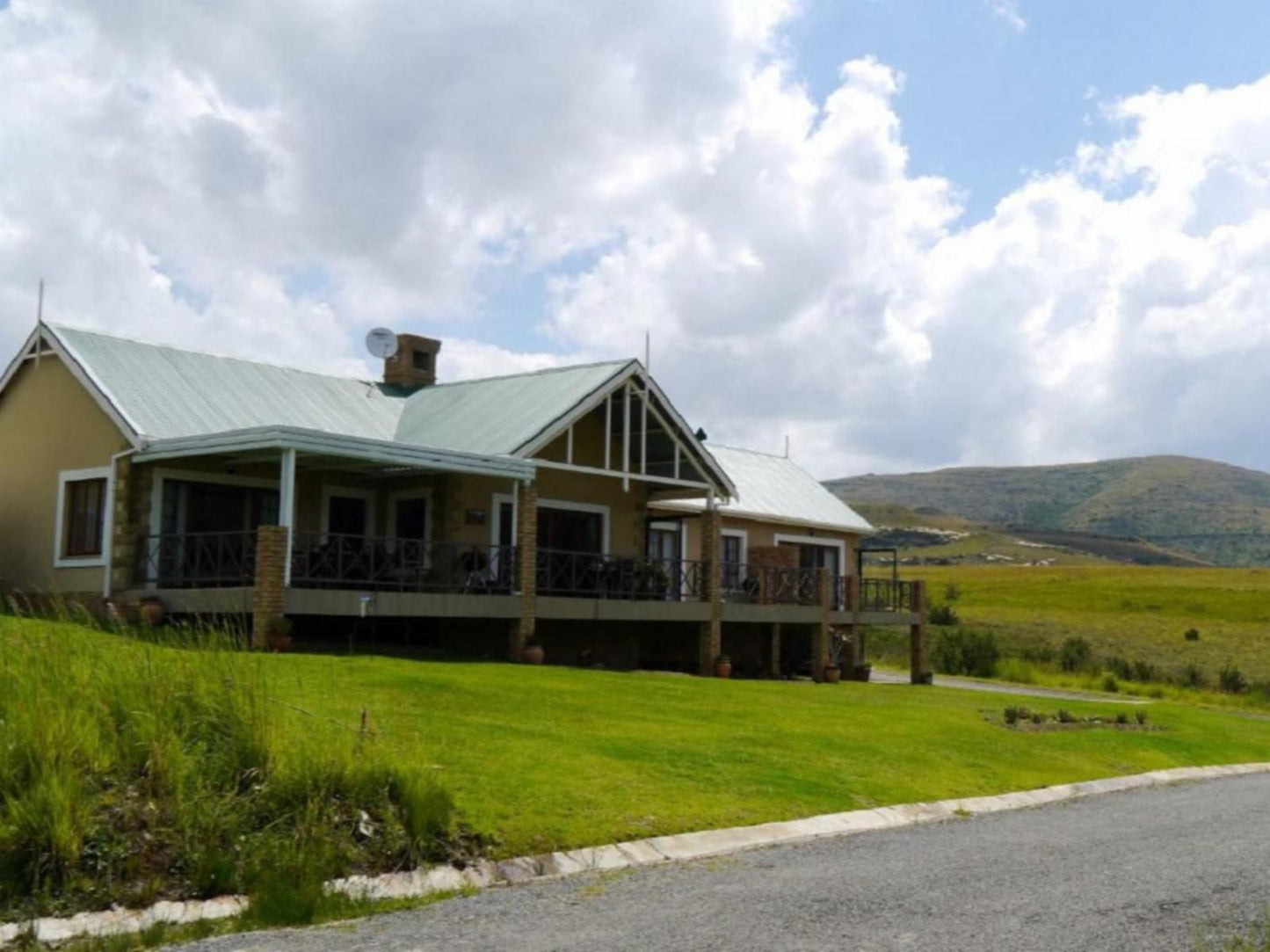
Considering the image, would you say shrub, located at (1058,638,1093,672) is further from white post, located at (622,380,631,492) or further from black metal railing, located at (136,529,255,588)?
black metal railing, located at (136,529,255,588)

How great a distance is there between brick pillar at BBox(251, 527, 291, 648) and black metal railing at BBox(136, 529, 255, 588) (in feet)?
5.53

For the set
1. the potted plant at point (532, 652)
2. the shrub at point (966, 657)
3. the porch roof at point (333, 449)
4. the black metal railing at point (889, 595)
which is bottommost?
the shrub at point (966, 657)

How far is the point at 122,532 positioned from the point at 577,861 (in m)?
15.5

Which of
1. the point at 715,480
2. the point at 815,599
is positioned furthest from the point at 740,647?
the point at 715,480

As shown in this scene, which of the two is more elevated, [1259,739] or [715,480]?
[715,480]

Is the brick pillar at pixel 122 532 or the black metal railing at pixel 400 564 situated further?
the brick pillar at pixel 122 532

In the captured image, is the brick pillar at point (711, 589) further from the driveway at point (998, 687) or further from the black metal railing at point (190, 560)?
the black metal railing at point (190, 560)

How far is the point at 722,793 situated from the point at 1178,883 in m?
4.30

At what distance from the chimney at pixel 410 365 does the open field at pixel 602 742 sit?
1053 centimetres

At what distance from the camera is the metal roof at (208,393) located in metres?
24.3

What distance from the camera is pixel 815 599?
33.1 metres

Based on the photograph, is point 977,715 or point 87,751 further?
point 977,715

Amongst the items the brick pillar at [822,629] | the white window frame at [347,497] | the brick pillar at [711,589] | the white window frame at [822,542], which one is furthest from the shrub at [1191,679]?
the white window frame at [347,497]

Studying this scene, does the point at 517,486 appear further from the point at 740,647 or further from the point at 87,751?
the point at 87,751
